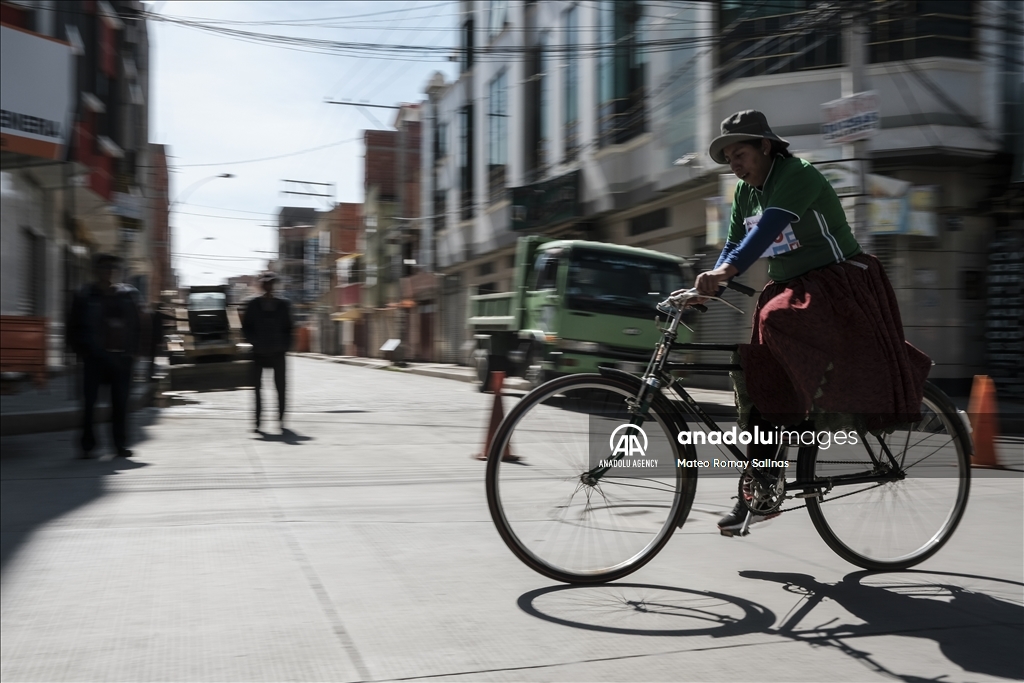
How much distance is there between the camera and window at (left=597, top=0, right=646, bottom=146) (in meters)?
23.9

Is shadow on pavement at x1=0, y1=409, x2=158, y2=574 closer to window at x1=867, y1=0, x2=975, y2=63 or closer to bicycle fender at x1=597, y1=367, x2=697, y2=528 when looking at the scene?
bicycle fender at x1=597, y1=367, x2=697, y2=528

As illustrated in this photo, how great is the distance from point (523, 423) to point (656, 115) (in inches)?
786

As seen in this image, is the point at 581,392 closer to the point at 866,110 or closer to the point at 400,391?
the point at 866,110

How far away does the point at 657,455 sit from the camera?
3738 mm

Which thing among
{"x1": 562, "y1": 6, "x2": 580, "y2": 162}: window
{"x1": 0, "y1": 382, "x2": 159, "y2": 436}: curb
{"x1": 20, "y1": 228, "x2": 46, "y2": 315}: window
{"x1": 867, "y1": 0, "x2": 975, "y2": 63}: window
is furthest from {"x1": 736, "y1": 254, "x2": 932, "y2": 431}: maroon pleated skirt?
{"x1": 562, "y1": 6, "x2": 580, "y2": 162}: window

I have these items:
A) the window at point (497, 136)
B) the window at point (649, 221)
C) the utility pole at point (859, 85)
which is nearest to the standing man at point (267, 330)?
the utility pole at point (859, 85)

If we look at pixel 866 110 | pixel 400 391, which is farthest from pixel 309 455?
pixel 400 391

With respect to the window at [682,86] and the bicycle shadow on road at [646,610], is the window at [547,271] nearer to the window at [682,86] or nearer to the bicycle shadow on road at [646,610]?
the window at [682,86]

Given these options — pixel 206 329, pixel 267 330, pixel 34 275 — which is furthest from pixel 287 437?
pixel 206 329

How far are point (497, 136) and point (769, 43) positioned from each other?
62.0ft

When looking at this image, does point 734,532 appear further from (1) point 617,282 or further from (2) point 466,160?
(2) point 466,160

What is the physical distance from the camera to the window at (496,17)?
3506cm

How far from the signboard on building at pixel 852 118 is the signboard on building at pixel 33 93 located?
13239mm

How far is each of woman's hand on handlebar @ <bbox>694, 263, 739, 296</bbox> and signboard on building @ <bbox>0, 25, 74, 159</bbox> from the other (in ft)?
52.9
